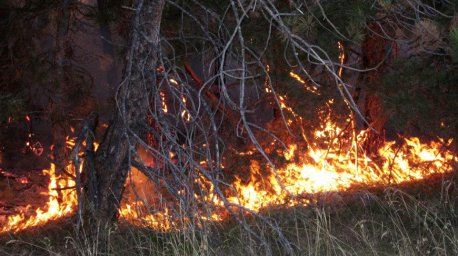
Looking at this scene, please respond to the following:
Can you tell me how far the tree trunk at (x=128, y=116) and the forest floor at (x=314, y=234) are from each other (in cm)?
29

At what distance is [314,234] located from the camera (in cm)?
653

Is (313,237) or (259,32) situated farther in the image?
(259,32)

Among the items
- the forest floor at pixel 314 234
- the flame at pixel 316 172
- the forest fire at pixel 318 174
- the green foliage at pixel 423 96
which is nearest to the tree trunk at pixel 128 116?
the forest floor at pixel 314 234

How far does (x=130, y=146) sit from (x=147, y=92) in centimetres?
58

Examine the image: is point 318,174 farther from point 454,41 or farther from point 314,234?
point 454,41

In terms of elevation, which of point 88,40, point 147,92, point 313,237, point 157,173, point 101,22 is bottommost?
point 313,237

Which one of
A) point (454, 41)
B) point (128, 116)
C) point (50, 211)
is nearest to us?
point (454, 41)

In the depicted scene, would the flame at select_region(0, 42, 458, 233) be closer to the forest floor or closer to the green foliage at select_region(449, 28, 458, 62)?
the forest floor

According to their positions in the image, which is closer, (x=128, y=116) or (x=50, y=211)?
(x=128, y=116)

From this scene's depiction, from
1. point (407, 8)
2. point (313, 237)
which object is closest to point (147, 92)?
point (313, 237)

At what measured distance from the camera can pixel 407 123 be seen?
7.11 metres

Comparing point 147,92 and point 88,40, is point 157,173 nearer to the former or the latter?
point 147,92

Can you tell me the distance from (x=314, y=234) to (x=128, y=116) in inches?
75.5

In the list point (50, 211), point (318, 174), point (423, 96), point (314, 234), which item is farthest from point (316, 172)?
point (50, 211)
